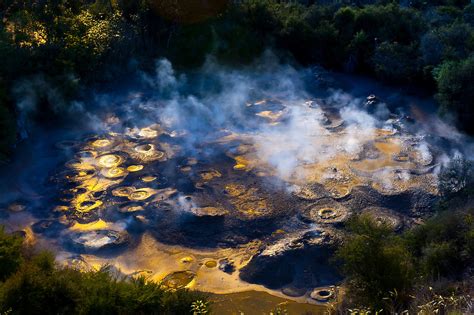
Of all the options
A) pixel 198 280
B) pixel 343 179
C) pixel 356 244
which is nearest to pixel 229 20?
pixel 343 179

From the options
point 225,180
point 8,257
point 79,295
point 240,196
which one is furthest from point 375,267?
point 225,180

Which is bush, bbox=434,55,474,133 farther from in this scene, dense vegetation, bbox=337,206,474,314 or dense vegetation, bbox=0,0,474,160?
dense vegetation, bbox=337,206,474,314

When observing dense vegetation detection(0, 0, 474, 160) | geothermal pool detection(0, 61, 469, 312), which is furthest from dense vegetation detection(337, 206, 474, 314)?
dense vegetation detection(0, 0, 474, 160)

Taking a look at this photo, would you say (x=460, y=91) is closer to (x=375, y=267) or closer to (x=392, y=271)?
(x=392, y=271)

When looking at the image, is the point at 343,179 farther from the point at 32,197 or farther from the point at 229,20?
the point at 229,20

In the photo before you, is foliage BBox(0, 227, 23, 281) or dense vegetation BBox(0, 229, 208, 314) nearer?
dense vegetation BBox(0, 229, 208, 314)

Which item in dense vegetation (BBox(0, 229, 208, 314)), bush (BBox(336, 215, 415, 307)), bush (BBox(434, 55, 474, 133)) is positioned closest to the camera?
dense vegetation (BBox(0, 229, 208, 314))

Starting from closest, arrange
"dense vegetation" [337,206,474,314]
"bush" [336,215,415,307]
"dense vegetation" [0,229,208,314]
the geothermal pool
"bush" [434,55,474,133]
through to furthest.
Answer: "dense vegetation" [0,229,208,314]
"dense vegetation" [337,206,474,314]
"bush" [336,215,415,307]
the geothermal pool
"bush" [434,55,474,133]

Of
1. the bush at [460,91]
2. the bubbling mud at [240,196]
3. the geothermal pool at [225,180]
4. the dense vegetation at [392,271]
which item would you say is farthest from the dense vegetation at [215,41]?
the dense vegetation at [392,271]
